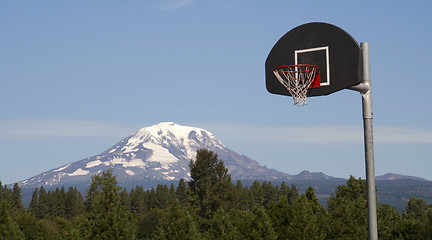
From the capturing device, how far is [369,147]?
38.7ft

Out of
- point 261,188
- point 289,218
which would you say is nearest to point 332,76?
point 289,218

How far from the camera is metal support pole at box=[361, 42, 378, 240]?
38.7 ft

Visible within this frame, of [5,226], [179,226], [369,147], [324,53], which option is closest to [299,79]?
[324,53]

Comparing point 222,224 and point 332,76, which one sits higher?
point 332,76

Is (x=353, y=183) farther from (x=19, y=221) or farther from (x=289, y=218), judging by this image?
(x=19, y=221)

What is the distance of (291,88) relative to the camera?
13.4 metres

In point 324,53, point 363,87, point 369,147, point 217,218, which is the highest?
point 324,53

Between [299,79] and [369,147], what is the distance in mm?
2217

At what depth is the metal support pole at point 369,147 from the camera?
1181 cm

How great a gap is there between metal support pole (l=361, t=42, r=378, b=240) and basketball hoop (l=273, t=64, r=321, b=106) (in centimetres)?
116

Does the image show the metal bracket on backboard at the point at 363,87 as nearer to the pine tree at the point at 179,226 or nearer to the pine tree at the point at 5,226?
the pine tree at the point at 5,226

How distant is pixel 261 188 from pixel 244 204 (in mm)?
18272

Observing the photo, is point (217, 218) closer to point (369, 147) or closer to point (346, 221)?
point (346, 221)

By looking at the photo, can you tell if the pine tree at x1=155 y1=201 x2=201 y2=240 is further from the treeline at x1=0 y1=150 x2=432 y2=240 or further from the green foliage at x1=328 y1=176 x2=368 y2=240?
the green foliage at x1=328 y1=176 x2=368 y2=240
